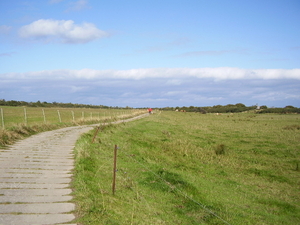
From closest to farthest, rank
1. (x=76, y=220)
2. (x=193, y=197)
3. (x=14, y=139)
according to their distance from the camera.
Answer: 1. (x=76, y=220)
2. (x=193, y=197)
3. (x=14, y=139)

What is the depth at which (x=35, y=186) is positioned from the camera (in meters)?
7.88

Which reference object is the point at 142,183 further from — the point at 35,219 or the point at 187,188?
the point at 35,219

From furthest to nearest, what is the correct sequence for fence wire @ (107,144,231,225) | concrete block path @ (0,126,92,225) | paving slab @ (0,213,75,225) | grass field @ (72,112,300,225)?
1. fence wire @ (107,144,231,225)
2. grass field @ (72,112,300,225)
3. concrete block path @ (0,126,92,225)
4. paving slab @ (0,213,75,225)

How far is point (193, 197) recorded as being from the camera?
31.1 ft

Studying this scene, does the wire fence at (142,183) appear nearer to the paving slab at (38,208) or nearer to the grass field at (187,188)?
the grass field at (187,188)

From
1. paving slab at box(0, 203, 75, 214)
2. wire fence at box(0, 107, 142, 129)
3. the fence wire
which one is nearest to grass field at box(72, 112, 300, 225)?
the fence wire

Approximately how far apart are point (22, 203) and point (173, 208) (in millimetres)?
3751

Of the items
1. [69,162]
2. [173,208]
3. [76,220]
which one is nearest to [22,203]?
[76,220]

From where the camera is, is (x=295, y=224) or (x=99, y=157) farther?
(x=99, y=157)

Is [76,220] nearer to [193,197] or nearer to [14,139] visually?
[193,197]

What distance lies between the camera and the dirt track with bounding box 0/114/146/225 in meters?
5.91

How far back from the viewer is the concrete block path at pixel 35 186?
5898 mm

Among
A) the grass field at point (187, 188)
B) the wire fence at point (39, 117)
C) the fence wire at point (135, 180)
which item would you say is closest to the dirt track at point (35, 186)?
the grass field at point (187, 188)

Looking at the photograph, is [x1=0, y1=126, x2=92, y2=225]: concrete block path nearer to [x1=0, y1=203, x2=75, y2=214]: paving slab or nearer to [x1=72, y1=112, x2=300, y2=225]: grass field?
[x1=0, y1=203, x2=75, y2=214]: paving slab
